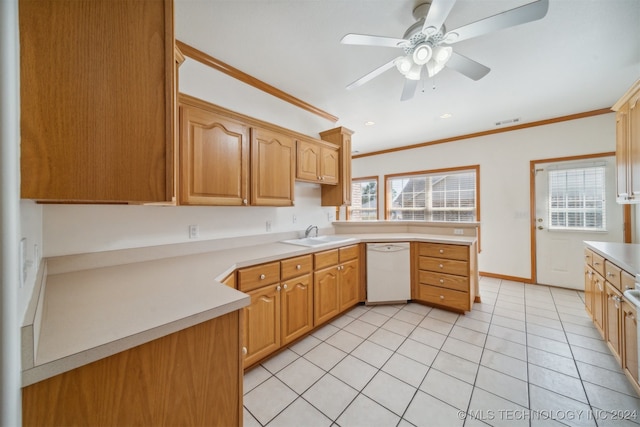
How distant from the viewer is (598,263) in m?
2.09

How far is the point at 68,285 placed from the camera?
3.90 ft

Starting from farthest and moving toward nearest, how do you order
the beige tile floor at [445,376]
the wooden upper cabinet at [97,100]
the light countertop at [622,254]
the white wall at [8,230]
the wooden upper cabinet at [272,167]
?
the wooden upper cabinet at [272,167], the light countertop at [622,254], the beige tile floor at [445,376], the wooden upper cabinet at [97,100], the white wall at [8,230]

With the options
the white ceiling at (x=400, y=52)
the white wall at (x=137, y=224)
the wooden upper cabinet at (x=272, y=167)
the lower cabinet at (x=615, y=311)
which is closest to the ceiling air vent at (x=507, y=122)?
the white ceiling at (x=400, y=52)

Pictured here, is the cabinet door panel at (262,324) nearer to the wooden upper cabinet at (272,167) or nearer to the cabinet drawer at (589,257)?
the wooden upper cabinet at (272,167)

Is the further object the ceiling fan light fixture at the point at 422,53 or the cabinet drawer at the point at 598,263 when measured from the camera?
the cabinet drawer at the point at 598,263

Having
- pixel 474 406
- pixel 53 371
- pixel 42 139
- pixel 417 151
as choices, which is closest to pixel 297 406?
pixel 474 406

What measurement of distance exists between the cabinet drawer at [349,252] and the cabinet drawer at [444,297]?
912 mm

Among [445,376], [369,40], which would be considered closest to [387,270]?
[445,376]

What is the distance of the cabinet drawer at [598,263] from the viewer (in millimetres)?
1982

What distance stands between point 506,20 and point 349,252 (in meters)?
2.17

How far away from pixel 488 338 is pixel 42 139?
3.11m

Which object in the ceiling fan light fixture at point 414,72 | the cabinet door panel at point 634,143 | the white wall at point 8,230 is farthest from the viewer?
the cabinet door panel at point 634,143

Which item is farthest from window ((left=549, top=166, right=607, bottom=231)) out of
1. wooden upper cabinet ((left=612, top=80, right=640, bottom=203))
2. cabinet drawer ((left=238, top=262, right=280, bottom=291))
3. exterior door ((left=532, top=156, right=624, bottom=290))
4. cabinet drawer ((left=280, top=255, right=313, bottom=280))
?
cabinet drawer ((left=238, top=262, right=280, bottom=291))

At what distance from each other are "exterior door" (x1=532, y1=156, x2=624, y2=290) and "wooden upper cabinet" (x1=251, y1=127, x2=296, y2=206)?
3839 millimetres
